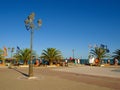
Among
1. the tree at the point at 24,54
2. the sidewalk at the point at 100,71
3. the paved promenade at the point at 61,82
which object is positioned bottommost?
the paved promenade at the point at 61,82

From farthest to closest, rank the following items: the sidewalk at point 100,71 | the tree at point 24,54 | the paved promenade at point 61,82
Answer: the tree at point 24,54, the sidewalk at point 100,71, the paved promenade at point 61,82

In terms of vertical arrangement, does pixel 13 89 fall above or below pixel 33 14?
below

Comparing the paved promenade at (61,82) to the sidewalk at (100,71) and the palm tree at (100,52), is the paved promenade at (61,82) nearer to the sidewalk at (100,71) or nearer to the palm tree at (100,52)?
the sidewalk at (100,71)

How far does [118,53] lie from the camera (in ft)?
184

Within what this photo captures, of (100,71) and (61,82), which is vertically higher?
(100,71)

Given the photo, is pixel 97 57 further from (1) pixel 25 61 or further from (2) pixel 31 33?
(2) pixel 31 33

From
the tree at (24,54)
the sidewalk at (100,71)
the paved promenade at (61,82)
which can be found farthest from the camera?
the tree at (24,54)

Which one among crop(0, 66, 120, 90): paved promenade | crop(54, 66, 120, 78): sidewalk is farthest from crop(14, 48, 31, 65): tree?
crop(0, 66, 120, 90): paved promenade

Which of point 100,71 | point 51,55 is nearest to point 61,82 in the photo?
point 100,71

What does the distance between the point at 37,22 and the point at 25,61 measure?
1235 inches

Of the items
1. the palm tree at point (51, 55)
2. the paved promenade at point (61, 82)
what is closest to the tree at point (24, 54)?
the palm tree at point (51, 55)

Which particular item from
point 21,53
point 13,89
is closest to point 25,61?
point 21,53

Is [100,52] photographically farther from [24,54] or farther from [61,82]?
[61,82]

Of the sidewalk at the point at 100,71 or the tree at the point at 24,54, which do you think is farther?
the tree at the point at 24,54
